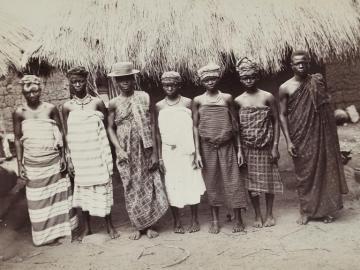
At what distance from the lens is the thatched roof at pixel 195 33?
227 inches

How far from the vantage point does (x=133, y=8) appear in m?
6.27

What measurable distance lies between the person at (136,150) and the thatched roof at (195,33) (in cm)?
116

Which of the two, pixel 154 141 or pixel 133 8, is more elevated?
pixel 133 8

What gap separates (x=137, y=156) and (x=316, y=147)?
6.30 ft

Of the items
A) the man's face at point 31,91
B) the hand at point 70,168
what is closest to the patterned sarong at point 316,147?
the hand at point 70,168

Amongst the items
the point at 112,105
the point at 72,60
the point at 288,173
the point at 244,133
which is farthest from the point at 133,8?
the point at 288,173

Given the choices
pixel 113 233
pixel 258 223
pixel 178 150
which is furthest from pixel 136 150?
pixel 258 223

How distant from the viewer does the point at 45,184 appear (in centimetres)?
475

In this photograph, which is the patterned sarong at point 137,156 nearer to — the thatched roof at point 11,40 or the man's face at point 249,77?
the man's face at point 249,77

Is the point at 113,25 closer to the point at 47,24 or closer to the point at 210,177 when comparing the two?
the point at 47,24

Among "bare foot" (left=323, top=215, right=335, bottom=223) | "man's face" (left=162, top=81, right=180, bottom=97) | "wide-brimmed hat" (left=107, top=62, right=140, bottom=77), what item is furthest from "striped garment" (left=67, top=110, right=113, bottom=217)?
"bare foot" (left=323, top=215, right=335, bottom=223)

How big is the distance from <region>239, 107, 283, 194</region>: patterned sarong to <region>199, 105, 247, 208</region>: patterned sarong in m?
0.13

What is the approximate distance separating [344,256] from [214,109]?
1887 mm

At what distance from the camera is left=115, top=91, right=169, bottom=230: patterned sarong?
468 centimetres
